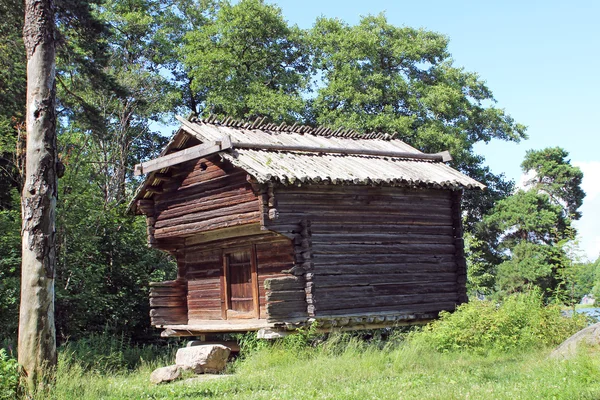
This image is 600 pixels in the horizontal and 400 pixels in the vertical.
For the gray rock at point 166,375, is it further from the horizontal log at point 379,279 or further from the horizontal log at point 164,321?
the horizontal log at point 164,321

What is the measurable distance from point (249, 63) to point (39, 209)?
77.7 feet

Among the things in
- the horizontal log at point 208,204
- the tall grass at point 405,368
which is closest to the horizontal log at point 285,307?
the tall grass at point 405,368

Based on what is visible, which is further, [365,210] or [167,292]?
[167,292]

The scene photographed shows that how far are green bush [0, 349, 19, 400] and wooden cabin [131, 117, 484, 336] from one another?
6248 millimetres

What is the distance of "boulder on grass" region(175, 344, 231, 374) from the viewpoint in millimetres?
14664

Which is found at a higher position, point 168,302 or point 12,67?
point 12,67

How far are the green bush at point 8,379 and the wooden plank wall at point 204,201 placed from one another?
6904 millimetres

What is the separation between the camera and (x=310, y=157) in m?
16.9

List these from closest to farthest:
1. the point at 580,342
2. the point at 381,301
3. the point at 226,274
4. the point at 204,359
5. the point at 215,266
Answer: the point at 580,342
the point at 204,359
the point at 381,301
the point at 226,274
the point at 215,266

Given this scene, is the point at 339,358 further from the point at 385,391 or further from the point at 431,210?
the point at 431,210

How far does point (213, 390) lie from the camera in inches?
448

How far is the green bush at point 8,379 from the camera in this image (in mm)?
9445

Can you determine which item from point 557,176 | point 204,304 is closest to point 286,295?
point 204,304

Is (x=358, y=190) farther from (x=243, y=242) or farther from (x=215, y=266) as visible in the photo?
(x=215, y=266)
